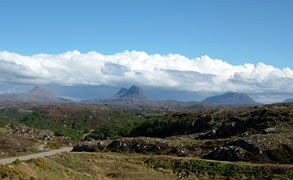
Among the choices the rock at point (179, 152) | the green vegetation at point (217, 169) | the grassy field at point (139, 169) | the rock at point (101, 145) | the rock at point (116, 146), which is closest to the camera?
the grassy field at point (139, 169)

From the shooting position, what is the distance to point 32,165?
33844mm

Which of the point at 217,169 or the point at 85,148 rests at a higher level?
the point at 217,169

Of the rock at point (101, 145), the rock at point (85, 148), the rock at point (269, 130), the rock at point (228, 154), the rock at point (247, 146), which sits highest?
the rock at point (269, 130)

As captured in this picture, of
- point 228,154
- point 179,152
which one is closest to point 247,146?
point 228,154

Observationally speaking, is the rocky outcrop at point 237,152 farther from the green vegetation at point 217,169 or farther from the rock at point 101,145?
the rock at point 101,145

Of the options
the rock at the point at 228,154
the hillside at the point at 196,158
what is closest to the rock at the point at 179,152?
the hillside at the point at 196,158

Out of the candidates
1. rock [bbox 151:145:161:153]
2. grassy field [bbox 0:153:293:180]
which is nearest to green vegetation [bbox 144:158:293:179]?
grassy field [bbox 0:153:293:180]

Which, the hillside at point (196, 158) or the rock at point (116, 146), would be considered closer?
the hillside at point (196, 158)

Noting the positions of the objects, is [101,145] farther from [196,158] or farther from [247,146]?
[247,146]

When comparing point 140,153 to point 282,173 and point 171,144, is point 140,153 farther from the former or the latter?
point 282,173

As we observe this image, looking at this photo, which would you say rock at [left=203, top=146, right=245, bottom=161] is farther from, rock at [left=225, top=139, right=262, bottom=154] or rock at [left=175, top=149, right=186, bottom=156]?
rock at [left=175, top=149, right=186, bottom=156]

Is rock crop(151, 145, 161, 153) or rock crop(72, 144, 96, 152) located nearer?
rock crop(151, 145, 161, 153)

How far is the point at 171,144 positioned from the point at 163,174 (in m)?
17.6

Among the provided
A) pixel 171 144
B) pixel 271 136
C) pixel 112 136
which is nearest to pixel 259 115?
pixel 271 136
